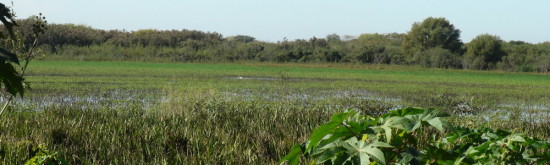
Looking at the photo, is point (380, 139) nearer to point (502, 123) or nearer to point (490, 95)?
point (502, 123)

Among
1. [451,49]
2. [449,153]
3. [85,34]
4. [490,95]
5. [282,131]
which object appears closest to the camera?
[449,153]

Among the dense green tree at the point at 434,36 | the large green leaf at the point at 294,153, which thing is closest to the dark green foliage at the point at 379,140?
the large green leaf at the point at 294,153

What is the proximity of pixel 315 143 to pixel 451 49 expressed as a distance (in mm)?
41348

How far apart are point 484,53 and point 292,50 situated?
11.9m

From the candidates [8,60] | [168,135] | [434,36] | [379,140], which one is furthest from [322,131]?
[434,36]

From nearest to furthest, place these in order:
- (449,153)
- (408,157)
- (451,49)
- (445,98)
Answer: (408,157), (449,153), (445,98), (451,49)

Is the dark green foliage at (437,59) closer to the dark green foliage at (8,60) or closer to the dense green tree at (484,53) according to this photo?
the dense green tree at (484,53)

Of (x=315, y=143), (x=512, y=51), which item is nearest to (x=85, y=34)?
(x=512, y=51)

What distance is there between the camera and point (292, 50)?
1511 inches

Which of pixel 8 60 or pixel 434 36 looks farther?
pixel 434 36

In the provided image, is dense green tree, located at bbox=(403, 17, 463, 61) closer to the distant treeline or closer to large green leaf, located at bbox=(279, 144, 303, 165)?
the distant treeline

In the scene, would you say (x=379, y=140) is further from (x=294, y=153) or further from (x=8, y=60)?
(x=8, y=60)

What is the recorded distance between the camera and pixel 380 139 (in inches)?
60.7

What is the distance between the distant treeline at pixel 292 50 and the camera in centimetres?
3547
